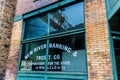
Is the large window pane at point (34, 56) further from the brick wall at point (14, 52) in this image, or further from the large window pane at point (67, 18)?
the large window pane at point (67, 18)

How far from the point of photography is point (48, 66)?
681cm

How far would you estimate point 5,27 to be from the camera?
915 cm

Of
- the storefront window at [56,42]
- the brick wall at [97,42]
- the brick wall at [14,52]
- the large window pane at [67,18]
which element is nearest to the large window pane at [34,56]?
the storefront window at [56,42]

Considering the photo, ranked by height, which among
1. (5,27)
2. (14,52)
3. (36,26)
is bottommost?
(14,52)

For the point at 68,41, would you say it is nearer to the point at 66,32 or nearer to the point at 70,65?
the point at 66,32

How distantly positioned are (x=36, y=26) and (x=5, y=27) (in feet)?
6.75

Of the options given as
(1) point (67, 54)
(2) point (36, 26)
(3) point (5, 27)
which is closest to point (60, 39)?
(1) point (67, 54)

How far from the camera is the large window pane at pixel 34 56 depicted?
23.5 feet

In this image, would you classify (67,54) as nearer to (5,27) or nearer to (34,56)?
(34,56)

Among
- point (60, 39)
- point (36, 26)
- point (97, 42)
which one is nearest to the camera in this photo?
point (97, 42)

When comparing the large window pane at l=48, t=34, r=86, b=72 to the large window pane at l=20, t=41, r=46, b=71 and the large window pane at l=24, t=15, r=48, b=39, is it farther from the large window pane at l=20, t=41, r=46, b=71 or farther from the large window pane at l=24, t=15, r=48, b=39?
the large window pane at l=24, t=15, r=48, b=39

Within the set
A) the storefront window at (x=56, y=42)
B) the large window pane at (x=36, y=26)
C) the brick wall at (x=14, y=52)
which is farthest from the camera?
the brick wall at (x=14, y=52)

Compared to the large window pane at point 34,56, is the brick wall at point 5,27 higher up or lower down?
higher up

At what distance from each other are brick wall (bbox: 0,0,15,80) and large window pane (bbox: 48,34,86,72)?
3.14 meters
